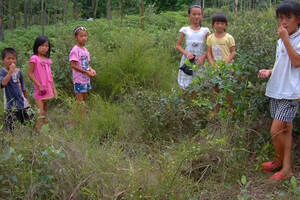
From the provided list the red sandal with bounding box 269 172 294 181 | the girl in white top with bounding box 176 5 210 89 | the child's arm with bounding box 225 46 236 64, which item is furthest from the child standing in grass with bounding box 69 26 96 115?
the red sandal with bounding box 269 172 294 181

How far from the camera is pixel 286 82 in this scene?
9.86 feet

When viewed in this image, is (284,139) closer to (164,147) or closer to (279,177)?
(279,177)

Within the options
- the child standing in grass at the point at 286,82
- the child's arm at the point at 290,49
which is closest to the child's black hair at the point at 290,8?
the child standing in grass at the point at 286,82

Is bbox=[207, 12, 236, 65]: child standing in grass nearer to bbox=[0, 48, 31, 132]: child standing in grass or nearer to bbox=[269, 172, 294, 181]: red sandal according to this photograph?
bbox=[269, 172, 294, 181]: red sandal

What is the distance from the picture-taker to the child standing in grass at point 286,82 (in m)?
2.96

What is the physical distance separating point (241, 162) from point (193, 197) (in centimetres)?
67

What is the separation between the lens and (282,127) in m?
3.09

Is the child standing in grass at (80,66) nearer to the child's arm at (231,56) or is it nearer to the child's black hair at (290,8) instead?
the child's arm at (231,56)

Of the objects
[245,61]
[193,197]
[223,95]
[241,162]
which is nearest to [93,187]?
[193,197]

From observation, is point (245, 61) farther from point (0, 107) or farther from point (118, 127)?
point (0, 107)

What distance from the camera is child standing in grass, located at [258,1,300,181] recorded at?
116 inches

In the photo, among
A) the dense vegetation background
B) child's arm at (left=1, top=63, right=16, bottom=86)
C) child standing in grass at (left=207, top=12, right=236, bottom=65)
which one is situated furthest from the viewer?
child standing in grass at (left=207, top=12, right=236, bottom=65)

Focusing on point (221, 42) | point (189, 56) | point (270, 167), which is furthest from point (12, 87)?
point (270, 167)

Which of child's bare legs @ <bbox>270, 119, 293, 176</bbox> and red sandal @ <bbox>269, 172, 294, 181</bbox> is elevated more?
child's bare legs @ <bbox>270, 119, 293, 176</bbox>
